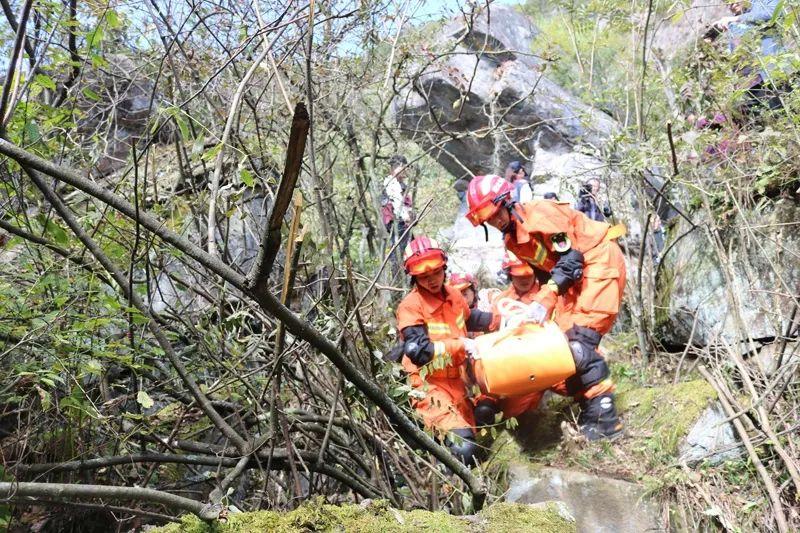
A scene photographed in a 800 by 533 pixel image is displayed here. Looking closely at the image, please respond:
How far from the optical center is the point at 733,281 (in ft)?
14.7

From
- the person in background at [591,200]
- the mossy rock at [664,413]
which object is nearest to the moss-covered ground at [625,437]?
the mossy rock at [664,413]

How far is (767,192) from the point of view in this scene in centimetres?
478

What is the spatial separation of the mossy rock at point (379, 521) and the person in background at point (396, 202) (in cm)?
474

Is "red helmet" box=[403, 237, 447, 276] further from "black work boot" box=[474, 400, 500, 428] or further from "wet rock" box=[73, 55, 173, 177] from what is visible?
"wet rock" box=[73, 55, 173, 177]

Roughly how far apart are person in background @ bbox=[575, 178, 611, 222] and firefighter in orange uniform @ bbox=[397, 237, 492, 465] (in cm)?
237

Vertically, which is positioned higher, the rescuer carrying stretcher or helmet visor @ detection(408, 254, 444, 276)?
helmet visor @ detection(408, 254, 444, 276)

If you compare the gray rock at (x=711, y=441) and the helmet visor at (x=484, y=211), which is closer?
the gray rock at (x=711, y=441)

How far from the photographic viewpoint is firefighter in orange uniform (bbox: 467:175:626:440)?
15.3 feet

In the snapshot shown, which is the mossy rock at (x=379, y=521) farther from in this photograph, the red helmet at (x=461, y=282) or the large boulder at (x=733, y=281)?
the red helmet at (x=461, y=282)

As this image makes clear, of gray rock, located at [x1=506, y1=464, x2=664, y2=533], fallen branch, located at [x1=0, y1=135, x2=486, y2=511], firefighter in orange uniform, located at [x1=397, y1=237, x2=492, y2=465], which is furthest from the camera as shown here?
firefighter in orange uniform, located at [x1=397, y1=237, x2=492, y2=465]

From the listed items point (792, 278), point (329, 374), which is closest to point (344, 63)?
point (329, 374)

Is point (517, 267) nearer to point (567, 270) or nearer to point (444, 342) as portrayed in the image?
point (567, 270)

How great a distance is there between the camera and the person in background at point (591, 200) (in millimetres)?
6529

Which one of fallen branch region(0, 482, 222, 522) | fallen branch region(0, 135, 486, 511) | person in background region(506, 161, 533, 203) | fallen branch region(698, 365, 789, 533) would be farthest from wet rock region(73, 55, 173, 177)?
person in background region(506, 161, 533, 203)
